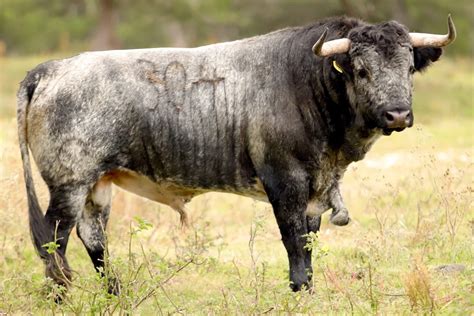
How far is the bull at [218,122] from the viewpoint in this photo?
8148mm

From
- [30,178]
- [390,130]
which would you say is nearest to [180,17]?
[30,178]

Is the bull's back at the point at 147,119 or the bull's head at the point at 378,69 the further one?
the bull's back at the point at 147,119

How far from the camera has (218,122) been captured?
8.50 meters

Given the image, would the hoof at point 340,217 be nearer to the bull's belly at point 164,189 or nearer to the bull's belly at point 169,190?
the bull's belly at point 169,190

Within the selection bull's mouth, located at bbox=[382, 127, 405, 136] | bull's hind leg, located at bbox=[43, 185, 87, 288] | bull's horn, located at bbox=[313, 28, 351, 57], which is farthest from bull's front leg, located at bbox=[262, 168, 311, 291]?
bull's hind leg, located at bbox=[43, 185, 87, 288]

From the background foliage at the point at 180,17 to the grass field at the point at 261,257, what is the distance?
52.4 ft

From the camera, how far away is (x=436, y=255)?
9.11 m

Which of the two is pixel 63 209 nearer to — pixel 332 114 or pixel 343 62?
pixel 332 114

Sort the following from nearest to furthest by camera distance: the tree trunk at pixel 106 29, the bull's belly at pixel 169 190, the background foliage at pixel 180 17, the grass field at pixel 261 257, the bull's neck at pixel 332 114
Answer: the grass field at pixel 261 257 → the bull's neck at pixel 332 114 → the bull's belly at pixel 169 190 → the tree trunk at pixel 106 29 → the background foliage at pixel 180 17

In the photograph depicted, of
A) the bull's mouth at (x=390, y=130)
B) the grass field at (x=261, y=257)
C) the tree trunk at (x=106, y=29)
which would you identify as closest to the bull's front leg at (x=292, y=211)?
the grass field at (x=261, y=257)

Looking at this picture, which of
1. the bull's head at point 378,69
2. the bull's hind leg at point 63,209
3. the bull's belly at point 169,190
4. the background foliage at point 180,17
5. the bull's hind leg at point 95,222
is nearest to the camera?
the bull's head at point 378,69

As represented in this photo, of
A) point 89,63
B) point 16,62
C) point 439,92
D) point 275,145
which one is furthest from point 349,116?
point 16,62

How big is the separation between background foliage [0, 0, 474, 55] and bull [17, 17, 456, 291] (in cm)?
1824

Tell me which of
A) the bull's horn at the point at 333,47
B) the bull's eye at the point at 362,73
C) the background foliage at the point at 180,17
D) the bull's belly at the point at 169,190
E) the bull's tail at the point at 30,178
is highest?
the bull's horn at the point at 333,47
